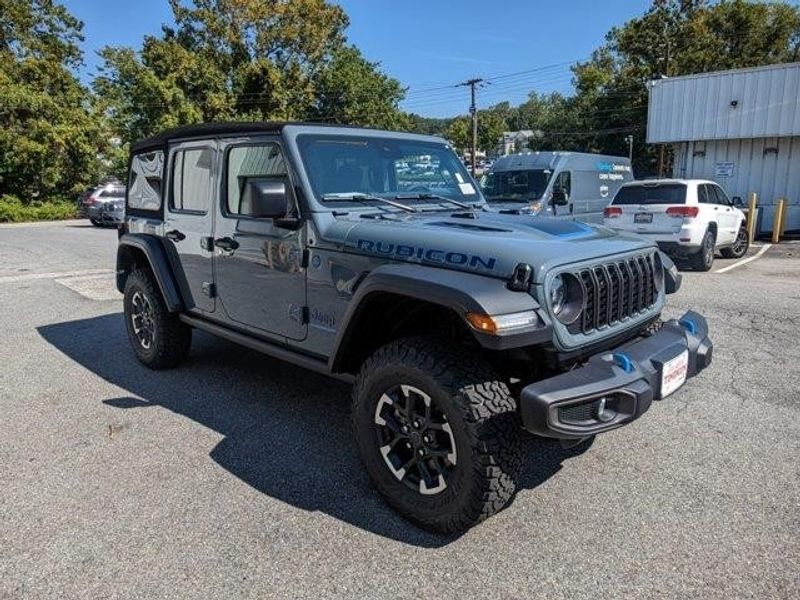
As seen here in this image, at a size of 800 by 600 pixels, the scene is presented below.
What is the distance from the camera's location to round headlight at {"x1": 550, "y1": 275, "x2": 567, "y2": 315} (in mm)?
2605

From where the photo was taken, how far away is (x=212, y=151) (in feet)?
13.7

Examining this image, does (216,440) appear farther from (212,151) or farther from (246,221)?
(212,151)

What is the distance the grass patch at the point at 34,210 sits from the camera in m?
26.8

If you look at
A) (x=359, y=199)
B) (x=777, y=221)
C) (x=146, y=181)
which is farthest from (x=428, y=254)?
(x=777, y=221)

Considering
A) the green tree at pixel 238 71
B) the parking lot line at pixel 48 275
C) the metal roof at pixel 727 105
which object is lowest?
the parking lot line at pixel 48 275

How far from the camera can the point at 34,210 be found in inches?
1083

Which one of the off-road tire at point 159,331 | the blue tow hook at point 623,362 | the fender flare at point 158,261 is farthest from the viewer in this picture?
the off-road tire at point 159,331

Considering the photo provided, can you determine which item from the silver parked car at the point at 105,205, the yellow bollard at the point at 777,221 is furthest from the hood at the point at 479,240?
the silver parked car at the point at 105,205

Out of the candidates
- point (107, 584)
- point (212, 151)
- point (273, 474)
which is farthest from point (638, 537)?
point (212, 151)

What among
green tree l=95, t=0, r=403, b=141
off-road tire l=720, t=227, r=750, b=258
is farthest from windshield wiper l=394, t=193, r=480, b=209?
green tree l=95, t=0, r=403, b=141

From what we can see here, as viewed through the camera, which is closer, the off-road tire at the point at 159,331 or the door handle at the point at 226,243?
the door handle at the point at 226,243

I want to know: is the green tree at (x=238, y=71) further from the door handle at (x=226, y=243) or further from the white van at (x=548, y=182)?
the door handle at (x=226, y=243)

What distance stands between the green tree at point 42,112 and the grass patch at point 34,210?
2.28 ft

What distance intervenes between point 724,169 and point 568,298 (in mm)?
17681
